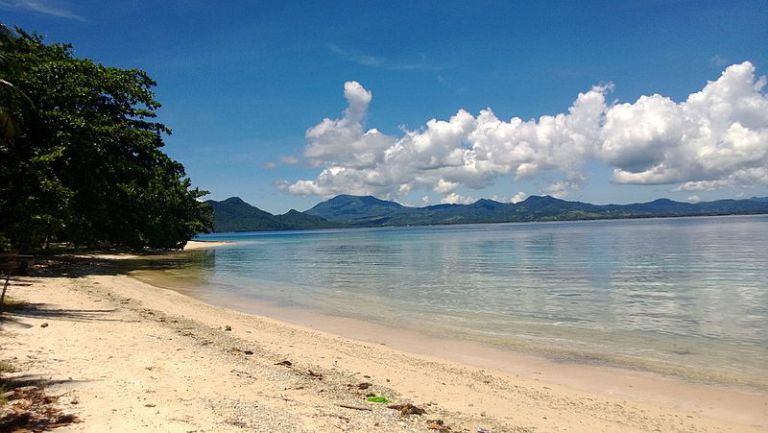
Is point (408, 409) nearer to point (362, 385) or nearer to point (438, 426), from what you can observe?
point (438, 426)

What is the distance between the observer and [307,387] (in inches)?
366

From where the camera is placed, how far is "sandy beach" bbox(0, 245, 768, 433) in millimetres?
7363

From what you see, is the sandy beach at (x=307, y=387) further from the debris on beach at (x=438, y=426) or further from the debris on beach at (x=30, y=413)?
the debris on beach at (x=30, y=413)

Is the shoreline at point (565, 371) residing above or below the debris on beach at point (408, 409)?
below

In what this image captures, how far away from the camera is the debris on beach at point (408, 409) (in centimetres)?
819

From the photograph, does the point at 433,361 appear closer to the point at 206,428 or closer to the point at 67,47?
the point at 206,428

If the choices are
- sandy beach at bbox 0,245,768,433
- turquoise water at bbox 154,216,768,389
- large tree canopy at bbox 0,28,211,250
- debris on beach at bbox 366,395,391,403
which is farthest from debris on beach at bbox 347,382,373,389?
large tree canopy at bbox 0,28,211,250

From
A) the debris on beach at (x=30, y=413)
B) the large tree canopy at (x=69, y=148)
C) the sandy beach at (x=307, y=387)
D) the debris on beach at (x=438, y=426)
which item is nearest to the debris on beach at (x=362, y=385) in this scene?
the sandy beach at (x=307, y=387)

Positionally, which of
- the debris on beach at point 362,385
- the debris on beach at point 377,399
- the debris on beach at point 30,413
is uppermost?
the debris on beach at point 30,413

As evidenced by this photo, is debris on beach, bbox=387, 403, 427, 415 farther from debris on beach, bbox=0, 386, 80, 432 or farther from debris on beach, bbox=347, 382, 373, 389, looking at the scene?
debris on beach, bbox=0, 386, 80, 432

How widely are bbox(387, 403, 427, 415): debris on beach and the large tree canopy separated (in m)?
9.73

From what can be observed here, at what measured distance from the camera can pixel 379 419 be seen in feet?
25.2

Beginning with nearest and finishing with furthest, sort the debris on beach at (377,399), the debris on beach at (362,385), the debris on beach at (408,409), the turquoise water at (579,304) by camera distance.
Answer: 1. the debris on beach at (408,409)
2. the debris on beach at (377,399)
3. the debris on beach at (362,385)
4. the turquoise water at (579,304)

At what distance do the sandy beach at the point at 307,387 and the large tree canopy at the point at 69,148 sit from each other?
207 inches
